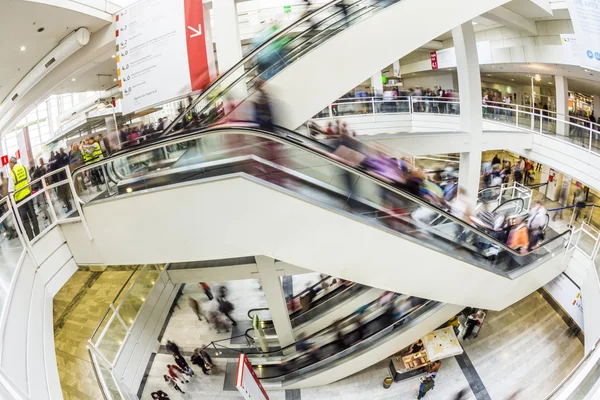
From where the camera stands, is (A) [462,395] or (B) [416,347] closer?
(A) [462,395]

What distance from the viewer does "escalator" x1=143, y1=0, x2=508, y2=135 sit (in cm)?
466

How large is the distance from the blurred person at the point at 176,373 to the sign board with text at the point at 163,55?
6.13 m

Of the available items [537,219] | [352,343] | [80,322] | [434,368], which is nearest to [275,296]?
[352,343]

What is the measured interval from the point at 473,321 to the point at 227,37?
860 centimetres

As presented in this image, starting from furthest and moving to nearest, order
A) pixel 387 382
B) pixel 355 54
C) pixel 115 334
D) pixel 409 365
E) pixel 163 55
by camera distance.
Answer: pixel 409 365
pixel 387 382
pixel 115 334
pixel 163 55
pixel 355 54

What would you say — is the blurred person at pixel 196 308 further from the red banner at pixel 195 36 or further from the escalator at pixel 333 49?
the escalator at pixel 333 49

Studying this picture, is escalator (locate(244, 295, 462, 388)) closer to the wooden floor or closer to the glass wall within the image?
the wooden floor

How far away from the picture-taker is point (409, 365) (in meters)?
8.21

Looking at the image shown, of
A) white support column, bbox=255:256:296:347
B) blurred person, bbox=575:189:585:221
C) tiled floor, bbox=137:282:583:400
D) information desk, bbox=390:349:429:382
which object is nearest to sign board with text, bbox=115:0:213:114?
white support column, bbox=255:256:296:347

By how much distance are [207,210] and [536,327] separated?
9159 millimetres

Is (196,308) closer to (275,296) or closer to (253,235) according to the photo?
(275,296)

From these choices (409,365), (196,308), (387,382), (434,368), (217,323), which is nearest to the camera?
(387,382)

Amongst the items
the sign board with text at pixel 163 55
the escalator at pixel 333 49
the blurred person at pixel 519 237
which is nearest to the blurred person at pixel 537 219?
the blurred person at pixel 519 237

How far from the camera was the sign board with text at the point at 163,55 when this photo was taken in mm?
5258
